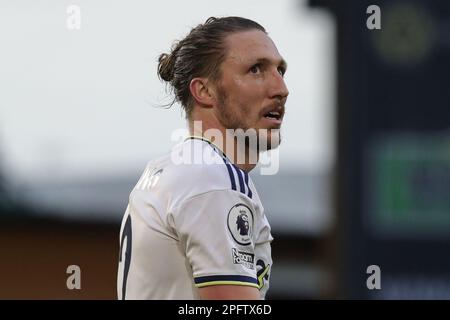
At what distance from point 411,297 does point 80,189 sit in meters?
11.3

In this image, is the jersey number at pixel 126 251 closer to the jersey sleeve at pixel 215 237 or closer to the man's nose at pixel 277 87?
the jersey sleeve at pixel 215 237

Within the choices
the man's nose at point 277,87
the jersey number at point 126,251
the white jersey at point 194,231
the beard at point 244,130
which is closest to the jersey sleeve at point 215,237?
the white jersey at point 194,231

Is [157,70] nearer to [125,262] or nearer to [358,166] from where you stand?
[125,262]

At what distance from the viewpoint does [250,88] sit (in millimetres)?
3584

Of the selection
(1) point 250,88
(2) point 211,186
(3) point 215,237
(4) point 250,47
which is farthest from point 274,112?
(3) point 215,237

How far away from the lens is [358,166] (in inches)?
287

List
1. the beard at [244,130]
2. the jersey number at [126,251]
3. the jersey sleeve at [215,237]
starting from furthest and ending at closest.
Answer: the beard at [244,130] < the jersey number at [126,251] < the jersey sleeve at [215,237]

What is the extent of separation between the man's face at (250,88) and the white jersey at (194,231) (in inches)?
6.7

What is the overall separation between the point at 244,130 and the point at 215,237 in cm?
54

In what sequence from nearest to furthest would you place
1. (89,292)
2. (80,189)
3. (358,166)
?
1. (358,166)
2. (89,292)
3. (80,189)

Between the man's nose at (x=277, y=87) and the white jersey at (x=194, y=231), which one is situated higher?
the man's nose at (x=277, y=87)

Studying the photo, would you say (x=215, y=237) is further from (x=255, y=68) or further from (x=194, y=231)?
(x=255, y=68)

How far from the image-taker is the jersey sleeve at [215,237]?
319cm
